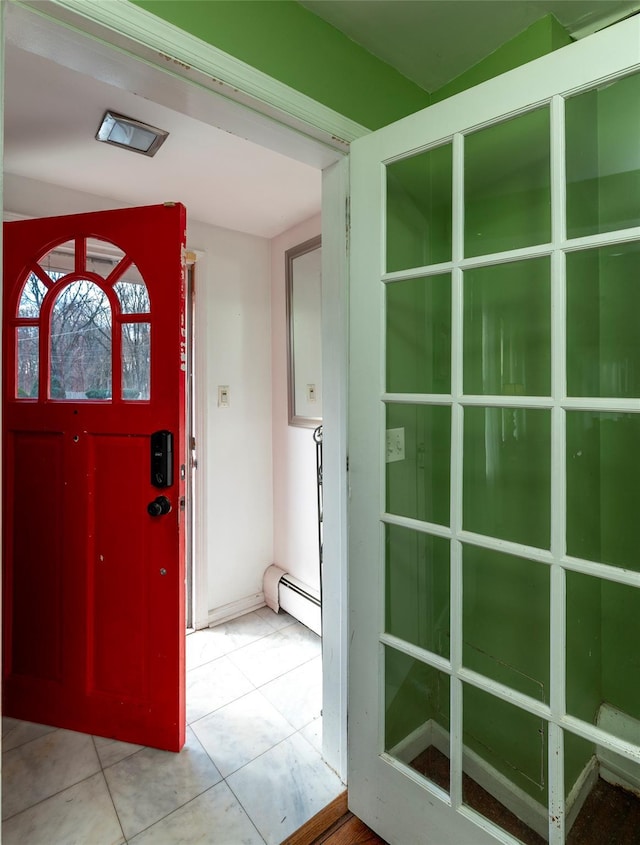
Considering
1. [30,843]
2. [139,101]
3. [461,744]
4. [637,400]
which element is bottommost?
[30,843]

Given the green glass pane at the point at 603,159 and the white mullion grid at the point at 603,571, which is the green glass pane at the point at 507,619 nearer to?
the white mullion grid at the point at 603,571

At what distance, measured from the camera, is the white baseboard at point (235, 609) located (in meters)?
2.41

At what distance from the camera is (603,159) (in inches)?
37.4

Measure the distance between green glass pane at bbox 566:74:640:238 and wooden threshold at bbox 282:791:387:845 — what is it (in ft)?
5.72

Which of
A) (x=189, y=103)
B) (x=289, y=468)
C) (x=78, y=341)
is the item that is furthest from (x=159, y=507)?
(x=189, y=103)

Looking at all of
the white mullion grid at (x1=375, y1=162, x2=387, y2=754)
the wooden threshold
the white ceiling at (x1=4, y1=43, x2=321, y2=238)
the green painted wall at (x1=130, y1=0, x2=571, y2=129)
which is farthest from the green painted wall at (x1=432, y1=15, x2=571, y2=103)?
the wooden threshold

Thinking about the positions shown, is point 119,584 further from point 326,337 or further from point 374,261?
point 374,261

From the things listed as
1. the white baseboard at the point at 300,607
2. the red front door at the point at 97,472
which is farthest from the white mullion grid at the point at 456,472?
the white baseboard at the point at 300,607

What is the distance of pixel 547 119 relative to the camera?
3.06 ft

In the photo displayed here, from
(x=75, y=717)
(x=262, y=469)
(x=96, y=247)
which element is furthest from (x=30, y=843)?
(x=96, y=247)

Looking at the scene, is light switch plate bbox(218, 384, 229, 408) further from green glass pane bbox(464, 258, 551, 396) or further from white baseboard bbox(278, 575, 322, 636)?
green glass pane bbox(464, 258, 551, 396)

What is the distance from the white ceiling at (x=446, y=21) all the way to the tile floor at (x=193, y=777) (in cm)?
241

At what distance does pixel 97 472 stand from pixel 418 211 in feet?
4.74

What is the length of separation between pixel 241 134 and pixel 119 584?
5.20 feet
